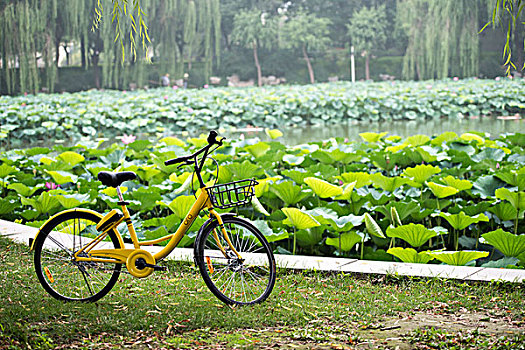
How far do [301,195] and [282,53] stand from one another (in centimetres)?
2871

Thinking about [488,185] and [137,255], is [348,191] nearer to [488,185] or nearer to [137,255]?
[488,185]

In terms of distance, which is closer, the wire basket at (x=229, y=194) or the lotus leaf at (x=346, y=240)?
the wire basket at (x=229, y=194)

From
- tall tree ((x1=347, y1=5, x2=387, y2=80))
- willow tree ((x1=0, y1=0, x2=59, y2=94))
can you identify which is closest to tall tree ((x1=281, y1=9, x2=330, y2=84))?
tall tree ((x1=347, y1=5, x2=387, y2=80))

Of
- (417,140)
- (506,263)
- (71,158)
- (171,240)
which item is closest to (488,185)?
(506,263)

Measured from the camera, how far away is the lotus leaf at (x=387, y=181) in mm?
4035

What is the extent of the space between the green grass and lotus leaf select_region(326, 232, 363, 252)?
512 millimetres

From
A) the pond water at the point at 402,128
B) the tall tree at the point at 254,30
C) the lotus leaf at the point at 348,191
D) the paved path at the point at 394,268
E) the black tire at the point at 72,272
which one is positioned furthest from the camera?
the tall tree at the point at 254,30

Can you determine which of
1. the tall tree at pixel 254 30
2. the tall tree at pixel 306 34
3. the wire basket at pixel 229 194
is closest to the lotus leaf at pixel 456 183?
the wire basket at pixel 229 194

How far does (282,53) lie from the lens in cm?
3183

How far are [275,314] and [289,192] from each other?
5.14 feet

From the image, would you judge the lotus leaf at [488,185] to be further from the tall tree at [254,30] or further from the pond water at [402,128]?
the tall tree at [254,30]

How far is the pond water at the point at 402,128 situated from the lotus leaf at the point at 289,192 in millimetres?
6064

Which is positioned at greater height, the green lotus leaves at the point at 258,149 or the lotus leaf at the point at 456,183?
the green lotus leaves at the point at 258,149

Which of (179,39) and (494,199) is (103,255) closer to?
(494,199)
